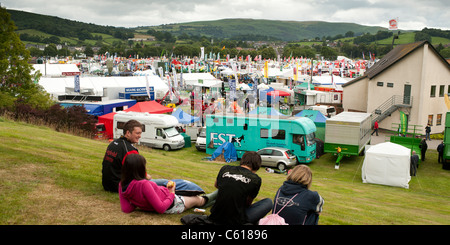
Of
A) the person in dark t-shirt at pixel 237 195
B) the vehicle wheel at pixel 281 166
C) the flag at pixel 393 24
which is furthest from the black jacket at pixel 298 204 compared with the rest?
the flag at pixel 393 24

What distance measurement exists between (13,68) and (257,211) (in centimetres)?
2208

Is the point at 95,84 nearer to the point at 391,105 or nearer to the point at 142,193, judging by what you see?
the point at 391,105

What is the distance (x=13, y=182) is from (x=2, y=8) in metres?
19.1

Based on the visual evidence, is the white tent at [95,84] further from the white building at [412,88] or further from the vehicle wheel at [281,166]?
the vehicle wheel at [281,166]

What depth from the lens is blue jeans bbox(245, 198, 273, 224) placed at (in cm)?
550

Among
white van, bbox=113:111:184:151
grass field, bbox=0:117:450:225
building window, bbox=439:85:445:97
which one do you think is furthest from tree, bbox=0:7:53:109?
building window, bbox=439:85:445:97

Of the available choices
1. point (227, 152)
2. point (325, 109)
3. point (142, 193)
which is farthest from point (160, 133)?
point (142, 193)

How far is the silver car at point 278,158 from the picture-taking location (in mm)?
19547

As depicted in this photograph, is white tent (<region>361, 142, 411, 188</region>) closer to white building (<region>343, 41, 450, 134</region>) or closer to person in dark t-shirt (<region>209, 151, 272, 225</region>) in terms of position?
person in dark t-shirt (<region>209, 151, 272, 225</region>)

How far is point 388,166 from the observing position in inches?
681

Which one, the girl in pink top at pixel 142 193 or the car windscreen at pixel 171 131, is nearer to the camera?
the girl in pink top at pixel 142 193

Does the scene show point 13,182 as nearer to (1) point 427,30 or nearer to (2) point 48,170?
(2) point 48,170

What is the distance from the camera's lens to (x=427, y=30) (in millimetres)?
193875
